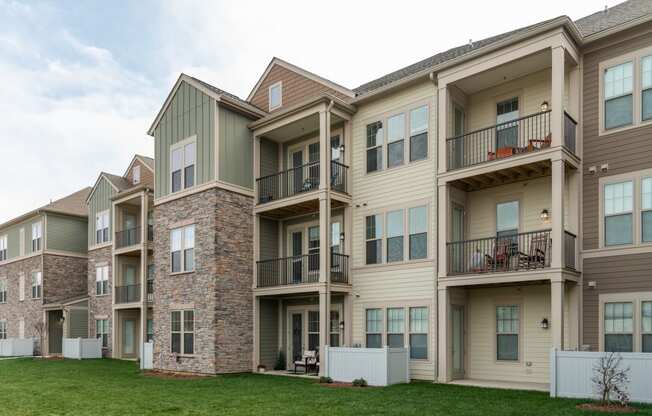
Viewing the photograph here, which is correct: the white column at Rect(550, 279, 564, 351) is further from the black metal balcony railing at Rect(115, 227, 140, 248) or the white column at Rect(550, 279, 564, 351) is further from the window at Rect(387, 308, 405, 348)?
the black metal balcony railing at Rect(115, 227, 140, 248)

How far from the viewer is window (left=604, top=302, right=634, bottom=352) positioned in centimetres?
1329

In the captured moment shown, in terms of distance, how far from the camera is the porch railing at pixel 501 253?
46.1 ft

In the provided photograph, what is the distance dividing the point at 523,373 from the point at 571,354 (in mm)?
2834

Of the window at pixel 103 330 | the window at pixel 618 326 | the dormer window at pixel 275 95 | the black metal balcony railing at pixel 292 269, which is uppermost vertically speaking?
the dormer window at pixel 275 95

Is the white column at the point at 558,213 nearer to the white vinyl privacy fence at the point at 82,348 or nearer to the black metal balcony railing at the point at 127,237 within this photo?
the black metal balcony railing at the point at 127,237

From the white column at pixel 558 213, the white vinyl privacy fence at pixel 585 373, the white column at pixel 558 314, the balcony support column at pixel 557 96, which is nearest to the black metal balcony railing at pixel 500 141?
the balcony support column at pixel 557 96

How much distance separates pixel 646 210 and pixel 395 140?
746 centimetres

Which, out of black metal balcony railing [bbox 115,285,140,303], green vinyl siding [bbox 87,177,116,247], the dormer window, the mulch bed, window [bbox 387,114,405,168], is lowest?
the mulch bed

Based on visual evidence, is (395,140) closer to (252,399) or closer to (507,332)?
(507,332)

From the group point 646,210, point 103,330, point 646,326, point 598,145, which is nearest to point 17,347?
point 103,330

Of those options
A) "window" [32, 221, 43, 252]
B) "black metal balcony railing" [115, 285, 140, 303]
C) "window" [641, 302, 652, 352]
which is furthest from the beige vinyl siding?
"window" [32, 221, 43, 252]

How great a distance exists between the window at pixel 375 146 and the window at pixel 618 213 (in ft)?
22.6

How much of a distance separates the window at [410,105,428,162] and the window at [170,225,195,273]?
836 centimetres

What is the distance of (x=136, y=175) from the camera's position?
31.7 metres
